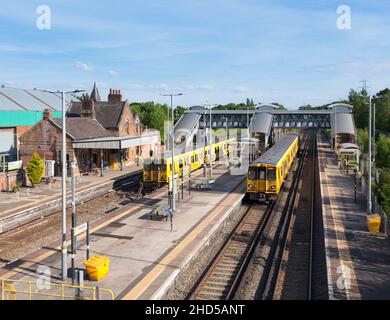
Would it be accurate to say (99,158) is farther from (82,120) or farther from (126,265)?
(126,265)

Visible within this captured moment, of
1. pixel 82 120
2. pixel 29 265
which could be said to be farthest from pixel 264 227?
pixel 82 120

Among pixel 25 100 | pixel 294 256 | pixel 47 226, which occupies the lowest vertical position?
pixel 294 256

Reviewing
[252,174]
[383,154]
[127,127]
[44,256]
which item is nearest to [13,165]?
[127,127]

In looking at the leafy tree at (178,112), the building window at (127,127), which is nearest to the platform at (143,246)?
the building window at (127,127)

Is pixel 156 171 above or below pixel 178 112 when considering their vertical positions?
below

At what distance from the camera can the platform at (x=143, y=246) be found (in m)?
15.5

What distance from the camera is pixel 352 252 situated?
731 inches

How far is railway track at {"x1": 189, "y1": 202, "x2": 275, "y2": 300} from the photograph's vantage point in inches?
640

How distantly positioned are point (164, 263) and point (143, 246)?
2.55 m

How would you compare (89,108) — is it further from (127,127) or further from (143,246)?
(143,246)

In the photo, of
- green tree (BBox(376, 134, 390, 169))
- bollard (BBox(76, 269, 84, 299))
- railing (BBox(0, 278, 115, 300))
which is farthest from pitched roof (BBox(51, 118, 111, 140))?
green tree (BBox(376, 134, 390, 169))

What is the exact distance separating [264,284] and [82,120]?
36.4m

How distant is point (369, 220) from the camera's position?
2167 centimetres

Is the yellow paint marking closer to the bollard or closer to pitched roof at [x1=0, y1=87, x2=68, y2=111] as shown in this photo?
the bollard
